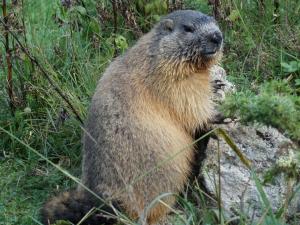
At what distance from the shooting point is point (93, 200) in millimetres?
4277

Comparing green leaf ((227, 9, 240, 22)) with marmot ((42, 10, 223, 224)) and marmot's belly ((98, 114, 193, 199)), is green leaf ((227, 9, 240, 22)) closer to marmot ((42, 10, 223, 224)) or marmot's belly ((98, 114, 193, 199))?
marmot ((42, 10, 223, 224))

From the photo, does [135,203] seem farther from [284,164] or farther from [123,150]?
[284,164]

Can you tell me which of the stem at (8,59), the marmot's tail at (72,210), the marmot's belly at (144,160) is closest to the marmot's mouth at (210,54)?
the marmot's belly at (144,160)

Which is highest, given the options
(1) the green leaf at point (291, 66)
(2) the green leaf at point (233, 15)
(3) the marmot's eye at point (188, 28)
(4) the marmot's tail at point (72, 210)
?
(3) the marmot's eye at point (188, 28)

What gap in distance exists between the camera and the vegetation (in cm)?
537

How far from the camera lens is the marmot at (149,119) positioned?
4.34 m

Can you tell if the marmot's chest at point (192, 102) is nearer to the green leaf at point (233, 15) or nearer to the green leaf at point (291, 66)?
the green leaf at point (291, 66)

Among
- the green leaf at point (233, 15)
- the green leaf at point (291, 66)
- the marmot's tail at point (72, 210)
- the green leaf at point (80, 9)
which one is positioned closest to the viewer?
the marmot's tail at point (72, 210)

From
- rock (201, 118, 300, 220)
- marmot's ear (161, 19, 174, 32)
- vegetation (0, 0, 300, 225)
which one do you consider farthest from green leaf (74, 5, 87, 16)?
rock (201, 118, 300, 220)

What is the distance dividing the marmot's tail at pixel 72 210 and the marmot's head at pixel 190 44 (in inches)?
41.6

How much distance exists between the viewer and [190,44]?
471 cm

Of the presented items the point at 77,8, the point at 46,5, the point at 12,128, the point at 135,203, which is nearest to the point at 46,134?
the point at 12,128

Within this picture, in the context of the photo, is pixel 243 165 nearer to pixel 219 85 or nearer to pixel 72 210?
pixel 219 85

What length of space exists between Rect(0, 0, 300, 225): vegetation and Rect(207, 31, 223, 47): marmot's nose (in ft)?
1.52
